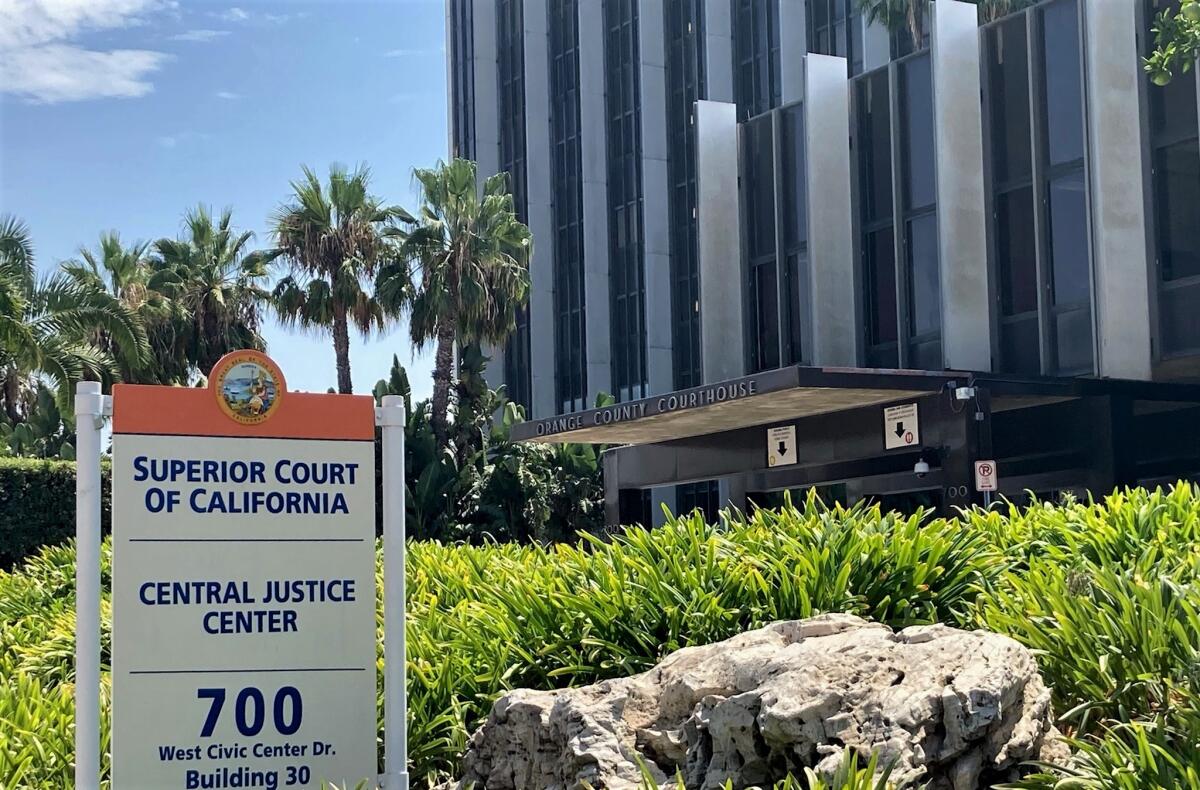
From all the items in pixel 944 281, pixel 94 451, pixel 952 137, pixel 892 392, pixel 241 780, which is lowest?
pixel 241 780

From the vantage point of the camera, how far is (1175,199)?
2470 cm

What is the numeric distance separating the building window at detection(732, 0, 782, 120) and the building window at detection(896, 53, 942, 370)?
18289mm

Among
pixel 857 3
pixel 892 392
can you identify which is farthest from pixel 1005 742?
pixel 857 3

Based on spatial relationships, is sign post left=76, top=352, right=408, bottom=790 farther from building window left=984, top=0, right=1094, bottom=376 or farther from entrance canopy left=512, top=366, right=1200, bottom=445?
building window left=984, top=0, right=1094, bottom=376

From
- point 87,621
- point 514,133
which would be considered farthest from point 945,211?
point 514,133

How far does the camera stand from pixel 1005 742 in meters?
5.36

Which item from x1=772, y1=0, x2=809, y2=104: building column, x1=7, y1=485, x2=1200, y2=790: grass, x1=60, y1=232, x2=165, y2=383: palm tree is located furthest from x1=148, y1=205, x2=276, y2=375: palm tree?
x1=7, y1=485, x2=1200, y2=790: grass

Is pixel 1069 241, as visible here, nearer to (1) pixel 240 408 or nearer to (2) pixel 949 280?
(2) pixel 949 280

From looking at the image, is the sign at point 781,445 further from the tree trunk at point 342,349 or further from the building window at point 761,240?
the tree trunk at point 342,349

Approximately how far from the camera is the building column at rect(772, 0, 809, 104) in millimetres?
46906

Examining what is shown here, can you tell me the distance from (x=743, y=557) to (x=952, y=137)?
69.1 feet

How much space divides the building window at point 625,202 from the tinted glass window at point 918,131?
19.2 metres

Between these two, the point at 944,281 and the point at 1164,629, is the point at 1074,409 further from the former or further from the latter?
the point at 1164,629

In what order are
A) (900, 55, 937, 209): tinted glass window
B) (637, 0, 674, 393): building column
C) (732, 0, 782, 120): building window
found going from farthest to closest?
(732, 0, 782, 120): building window
(637, 0, 674, 393): building column
(900, 55, 937, 209): tinted glass window
